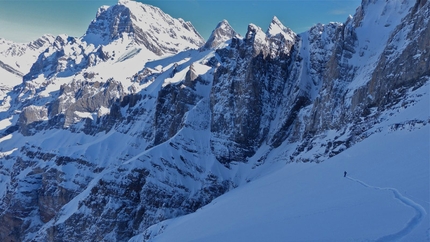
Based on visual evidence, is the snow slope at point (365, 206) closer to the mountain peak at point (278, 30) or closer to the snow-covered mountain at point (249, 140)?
the snow-covered mountain at point (249, 140)

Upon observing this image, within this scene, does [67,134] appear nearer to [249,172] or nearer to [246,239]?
[249,172]

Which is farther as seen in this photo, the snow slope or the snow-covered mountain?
the snow-covered mountain

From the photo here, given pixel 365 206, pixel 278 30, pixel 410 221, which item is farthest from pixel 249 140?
pixel 410 221

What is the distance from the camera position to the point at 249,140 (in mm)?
101250

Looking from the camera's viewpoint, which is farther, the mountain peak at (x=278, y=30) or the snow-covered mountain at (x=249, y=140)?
the mountain peak at (x=278, y=30)

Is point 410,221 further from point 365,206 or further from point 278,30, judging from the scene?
point 278,30

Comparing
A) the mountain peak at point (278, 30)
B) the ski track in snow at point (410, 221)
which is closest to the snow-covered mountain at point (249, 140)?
the ski track in snow at point (410, 221)

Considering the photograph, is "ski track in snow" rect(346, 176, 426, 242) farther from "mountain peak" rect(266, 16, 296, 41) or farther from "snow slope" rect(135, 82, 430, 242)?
"mountain peak" rect(266, 16, 296, 41)

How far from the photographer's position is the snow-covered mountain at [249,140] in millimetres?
36406

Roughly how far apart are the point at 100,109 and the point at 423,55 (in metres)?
129

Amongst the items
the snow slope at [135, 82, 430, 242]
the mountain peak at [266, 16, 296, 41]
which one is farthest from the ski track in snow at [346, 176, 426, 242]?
the mountain peak at [266, 16, 296, 41]

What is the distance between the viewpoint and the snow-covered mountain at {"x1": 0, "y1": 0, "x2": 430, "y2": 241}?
3641 centimetres

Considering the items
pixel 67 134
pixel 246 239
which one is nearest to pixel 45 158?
pixel 67 134

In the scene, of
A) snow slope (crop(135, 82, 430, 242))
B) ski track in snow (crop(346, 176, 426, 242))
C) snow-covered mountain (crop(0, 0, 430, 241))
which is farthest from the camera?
snow-covered mountain (crop(0, 0, 430, 241))
